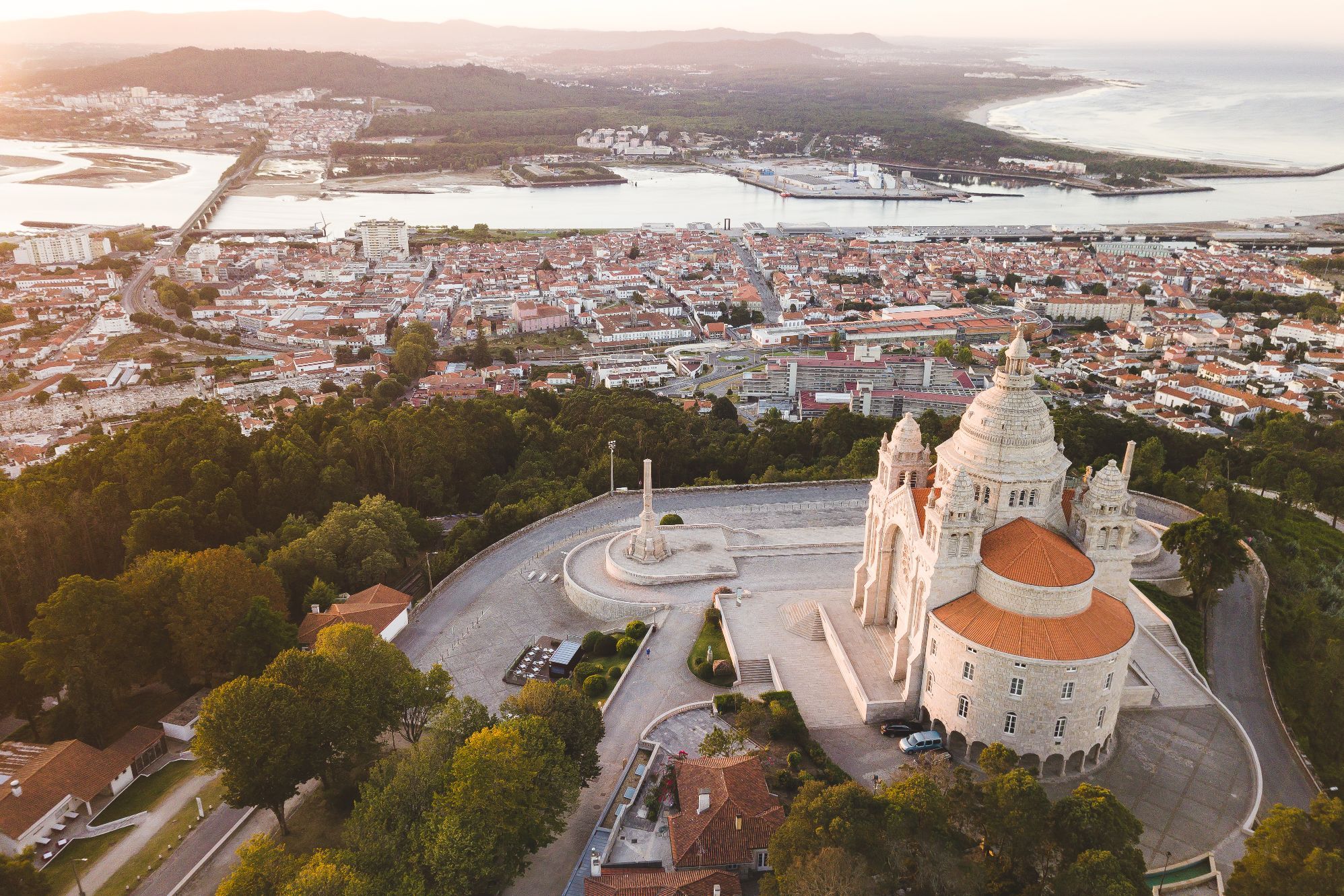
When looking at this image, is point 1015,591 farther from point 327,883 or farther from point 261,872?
point 261,872

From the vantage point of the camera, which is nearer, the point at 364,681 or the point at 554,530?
the point at 364,681

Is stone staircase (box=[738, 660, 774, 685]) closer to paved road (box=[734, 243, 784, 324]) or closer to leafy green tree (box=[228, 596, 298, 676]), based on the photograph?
leafy green tree (box=[228, 596, 298, 676])

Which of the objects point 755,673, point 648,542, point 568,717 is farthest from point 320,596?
point 755,673

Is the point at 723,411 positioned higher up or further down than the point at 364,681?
further down

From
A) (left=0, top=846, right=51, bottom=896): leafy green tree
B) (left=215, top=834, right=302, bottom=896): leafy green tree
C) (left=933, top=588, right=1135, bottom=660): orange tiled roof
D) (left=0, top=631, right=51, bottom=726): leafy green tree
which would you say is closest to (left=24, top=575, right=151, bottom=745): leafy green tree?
(left=0, top=631, right=51, bottom=726): leafy green tree

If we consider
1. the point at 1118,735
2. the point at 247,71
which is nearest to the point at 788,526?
the point at 1118,735

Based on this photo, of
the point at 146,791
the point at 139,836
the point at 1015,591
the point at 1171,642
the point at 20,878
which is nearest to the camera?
the point at 20,878
